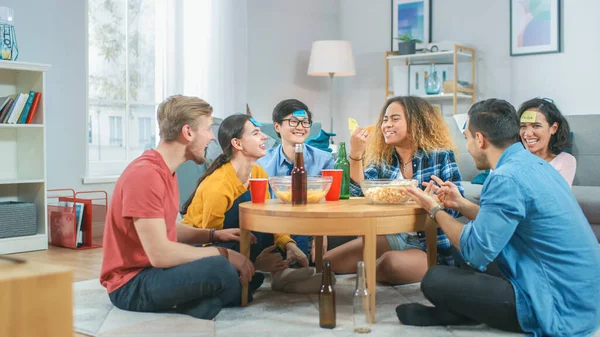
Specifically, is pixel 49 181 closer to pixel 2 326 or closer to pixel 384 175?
pixel 384 175

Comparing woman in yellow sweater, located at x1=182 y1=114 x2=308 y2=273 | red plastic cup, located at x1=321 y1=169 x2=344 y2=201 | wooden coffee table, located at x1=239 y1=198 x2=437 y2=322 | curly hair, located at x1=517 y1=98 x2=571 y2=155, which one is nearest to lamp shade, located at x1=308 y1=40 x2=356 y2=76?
curly hair, located at x1=517 y1=98 x2=571 y2=155

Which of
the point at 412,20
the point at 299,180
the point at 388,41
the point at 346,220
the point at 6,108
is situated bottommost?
the point at 346,220

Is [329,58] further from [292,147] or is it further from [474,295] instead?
[474,295]

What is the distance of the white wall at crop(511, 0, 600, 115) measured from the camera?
566 centimetres

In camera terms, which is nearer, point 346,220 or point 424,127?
point 346,220

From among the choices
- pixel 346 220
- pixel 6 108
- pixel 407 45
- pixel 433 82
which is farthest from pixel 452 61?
pixel 346 220

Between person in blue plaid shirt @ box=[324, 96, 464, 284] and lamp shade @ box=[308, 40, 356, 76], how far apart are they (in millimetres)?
3041

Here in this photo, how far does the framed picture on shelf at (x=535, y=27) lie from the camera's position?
19.1ft

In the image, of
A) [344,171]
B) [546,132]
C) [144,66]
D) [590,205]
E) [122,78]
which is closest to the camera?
[344,171]

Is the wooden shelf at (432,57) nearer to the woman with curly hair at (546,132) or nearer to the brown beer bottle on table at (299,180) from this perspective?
the woman with curly hair at (546,132)

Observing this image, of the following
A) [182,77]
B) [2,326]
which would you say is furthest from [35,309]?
[182,77]

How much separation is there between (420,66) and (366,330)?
4313 mm

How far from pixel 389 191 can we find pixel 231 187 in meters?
0.74

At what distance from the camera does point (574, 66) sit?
5754mm
